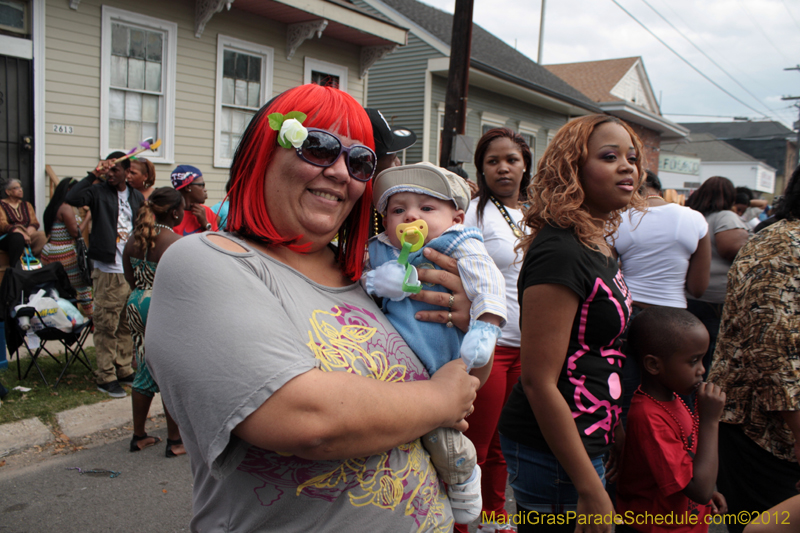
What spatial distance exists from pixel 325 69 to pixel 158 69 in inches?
137

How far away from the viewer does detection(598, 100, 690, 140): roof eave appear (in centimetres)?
2123

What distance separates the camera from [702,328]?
2482 millimetres

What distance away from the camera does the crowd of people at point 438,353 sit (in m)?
1.17

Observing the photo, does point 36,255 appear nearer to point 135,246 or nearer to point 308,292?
point 135,246

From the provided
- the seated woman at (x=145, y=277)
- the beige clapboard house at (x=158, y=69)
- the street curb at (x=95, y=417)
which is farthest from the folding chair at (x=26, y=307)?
the beige clapboard house at (x=158, y=69)

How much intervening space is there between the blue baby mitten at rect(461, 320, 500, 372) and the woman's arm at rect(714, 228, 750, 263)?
4.55 metres

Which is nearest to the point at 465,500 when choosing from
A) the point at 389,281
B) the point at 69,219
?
the point at 389,281

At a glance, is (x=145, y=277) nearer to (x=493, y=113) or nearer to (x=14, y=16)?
(x=14, y=16)

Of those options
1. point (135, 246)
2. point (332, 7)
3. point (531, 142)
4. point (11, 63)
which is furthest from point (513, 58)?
point (135, 246)

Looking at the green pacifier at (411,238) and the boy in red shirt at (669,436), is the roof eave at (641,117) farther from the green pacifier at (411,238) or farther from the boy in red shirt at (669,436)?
the green pacifier at (411,238)

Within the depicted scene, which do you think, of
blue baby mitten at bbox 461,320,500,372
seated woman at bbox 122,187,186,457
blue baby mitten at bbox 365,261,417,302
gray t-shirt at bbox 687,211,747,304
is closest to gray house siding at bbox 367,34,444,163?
gray t-shirt at bbox 687,211,747,304

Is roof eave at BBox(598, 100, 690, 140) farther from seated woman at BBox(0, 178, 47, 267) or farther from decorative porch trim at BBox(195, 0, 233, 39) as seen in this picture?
seated woman at BBox(0, 178, 47, 267)

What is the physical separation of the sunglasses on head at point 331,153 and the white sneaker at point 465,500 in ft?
3.13

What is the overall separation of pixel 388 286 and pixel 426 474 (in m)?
0.54
